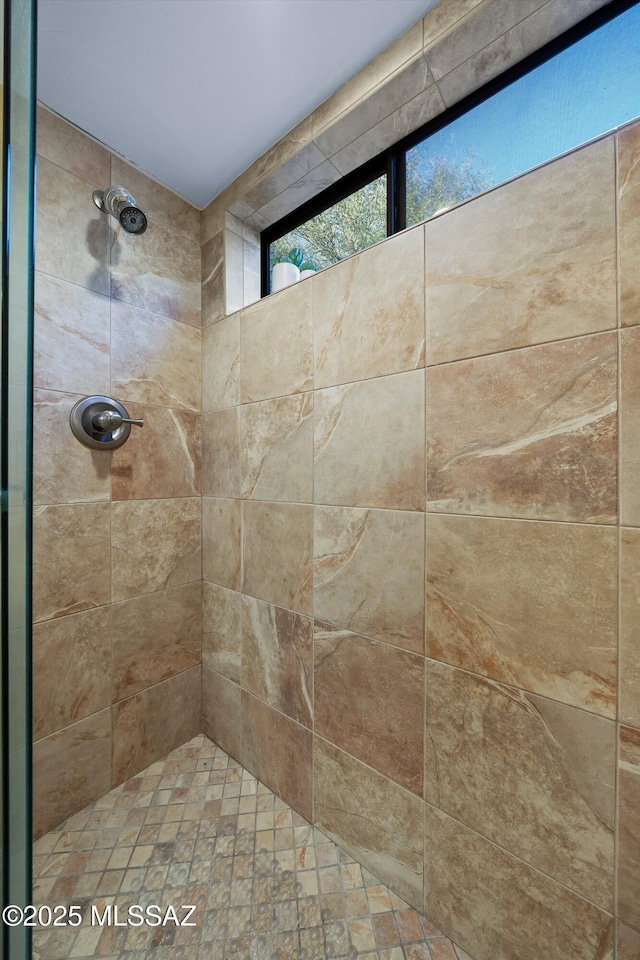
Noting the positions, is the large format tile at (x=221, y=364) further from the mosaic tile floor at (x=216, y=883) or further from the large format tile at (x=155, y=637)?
the mosaic tile floor at (x=216, y=883)

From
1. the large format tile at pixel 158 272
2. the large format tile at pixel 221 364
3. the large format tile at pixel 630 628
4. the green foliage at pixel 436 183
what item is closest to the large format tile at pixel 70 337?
the large format tile at pixel 158 272

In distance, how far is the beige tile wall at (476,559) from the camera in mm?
679

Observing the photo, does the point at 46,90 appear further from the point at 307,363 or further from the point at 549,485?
the point at 549,485

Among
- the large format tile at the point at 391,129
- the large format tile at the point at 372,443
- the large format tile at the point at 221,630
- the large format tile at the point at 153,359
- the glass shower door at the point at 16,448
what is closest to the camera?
the glass shower door at the point at 16,448

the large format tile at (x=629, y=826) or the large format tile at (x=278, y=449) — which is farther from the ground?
the large format tile at (x=278, y=449)

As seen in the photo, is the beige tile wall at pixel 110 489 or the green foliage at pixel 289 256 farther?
the green foliage at pixel 289 256

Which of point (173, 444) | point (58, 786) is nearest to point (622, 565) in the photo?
point (173, 444)

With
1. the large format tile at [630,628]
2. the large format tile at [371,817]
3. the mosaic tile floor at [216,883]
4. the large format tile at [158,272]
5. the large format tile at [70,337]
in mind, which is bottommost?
the mosaic tile floor at [216,883]

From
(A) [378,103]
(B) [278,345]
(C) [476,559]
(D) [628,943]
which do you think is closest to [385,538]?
(C) [476,559]

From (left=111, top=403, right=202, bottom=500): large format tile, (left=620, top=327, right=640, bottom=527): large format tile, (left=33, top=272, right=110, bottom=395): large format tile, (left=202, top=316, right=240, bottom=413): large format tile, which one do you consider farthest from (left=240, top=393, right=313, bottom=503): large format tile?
(left=620, top=327, right=640, bottom=527): large format tile

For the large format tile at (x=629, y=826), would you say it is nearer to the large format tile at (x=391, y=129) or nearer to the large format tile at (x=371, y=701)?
the large format tile at (x=371, y=701)

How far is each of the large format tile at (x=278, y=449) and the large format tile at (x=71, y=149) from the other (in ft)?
2.82

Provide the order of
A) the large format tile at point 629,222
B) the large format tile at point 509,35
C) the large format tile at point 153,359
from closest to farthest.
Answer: the large format tile at point 629,222 → the large format tile at point 509,35 → the large format tile at point 153,359

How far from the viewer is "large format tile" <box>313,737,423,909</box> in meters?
0.92
